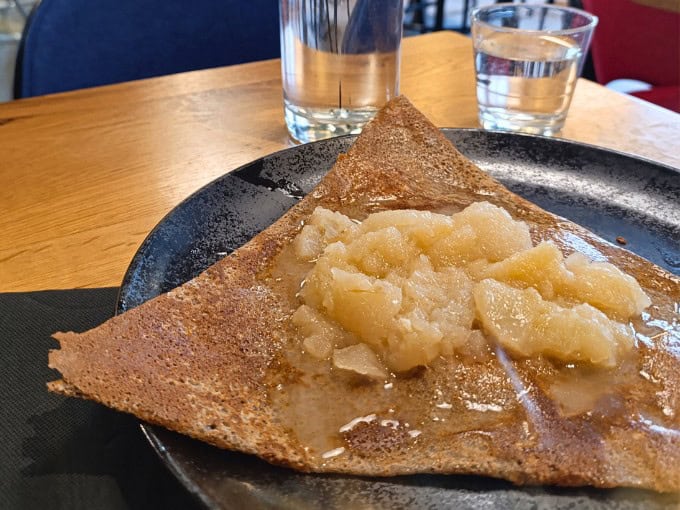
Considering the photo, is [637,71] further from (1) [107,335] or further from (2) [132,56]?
(1) [107,335]

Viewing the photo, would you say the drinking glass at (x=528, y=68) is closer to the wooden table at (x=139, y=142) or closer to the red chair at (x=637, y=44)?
the wooden table at (x=139, y=142)

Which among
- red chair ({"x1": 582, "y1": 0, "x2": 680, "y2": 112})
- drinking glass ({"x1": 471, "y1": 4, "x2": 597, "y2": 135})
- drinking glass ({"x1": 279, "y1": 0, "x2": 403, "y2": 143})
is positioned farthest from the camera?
red chair ({"x1": 582, "y1": 0, "x2": 680, "y2": 112})

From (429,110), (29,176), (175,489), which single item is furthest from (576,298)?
(29,176)

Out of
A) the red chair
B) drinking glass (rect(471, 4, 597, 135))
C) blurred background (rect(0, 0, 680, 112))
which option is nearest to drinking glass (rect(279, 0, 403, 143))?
drinking glass (rect(471, 4, 597, 135))

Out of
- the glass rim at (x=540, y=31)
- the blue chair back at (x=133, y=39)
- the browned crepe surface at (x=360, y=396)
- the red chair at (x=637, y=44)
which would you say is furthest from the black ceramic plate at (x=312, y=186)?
the red chair at (x=637, y=44)

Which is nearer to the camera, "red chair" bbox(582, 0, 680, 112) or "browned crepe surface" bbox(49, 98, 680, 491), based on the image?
"browned crepe surface" bbox(49, 98, 680, 491)

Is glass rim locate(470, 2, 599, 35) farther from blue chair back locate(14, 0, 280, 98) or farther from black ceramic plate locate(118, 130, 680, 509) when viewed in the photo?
blue chair back locate(14, 0, 280, 98)

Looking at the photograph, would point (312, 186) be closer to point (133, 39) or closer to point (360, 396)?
point (360, 396)
